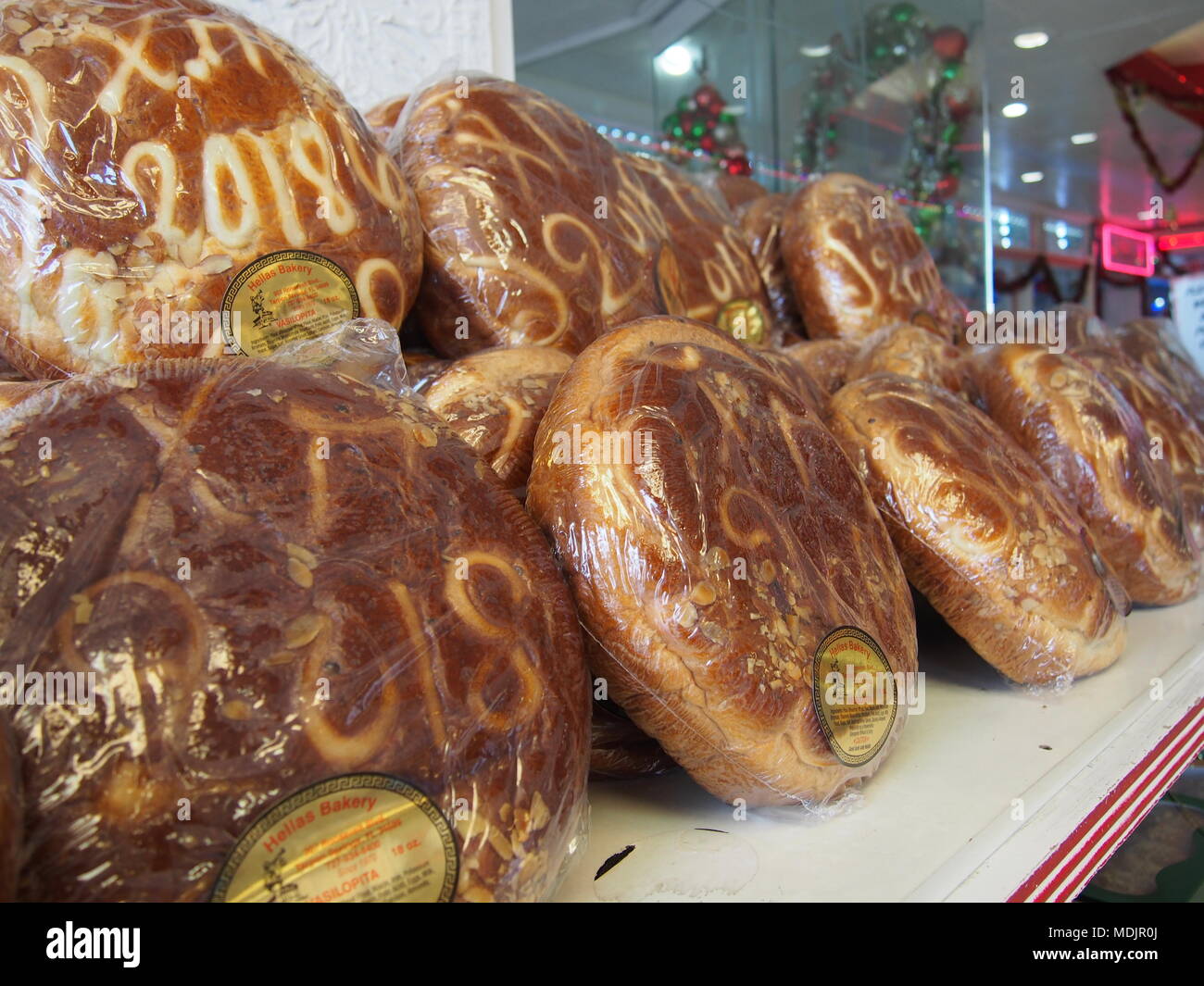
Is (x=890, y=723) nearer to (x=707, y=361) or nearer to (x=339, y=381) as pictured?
(x=707, y=361)

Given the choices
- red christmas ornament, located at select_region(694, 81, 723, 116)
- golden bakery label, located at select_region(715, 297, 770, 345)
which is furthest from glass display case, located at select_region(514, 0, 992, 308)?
golden bakery label, located at select_region(715, 297, 770, 345)

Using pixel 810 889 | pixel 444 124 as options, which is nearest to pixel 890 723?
pixel 810 889

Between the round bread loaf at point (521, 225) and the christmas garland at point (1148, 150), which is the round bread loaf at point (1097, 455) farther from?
the christmas garland at point (1148, 150)

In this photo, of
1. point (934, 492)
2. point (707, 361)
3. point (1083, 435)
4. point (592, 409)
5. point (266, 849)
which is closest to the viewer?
point (266, 849)

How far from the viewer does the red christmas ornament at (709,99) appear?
4926 mm

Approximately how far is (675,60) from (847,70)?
142 cm

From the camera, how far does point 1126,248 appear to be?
533 inches

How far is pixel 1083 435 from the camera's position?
168 cm

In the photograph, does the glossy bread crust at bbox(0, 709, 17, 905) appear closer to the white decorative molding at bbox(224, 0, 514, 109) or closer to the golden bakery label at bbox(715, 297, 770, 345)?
the white decorative molding at bbox(224, 0, 514, 109)

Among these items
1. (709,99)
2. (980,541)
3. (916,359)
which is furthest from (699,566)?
(709,99)

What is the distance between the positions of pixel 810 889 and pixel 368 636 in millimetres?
522

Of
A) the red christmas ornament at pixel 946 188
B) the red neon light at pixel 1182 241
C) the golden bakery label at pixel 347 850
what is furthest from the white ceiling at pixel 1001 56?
the golden bakery label at pixel 347 850

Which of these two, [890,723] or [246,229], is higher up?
[246,229]

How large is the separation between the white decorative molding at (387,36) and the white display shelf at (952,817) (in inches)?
59.5
